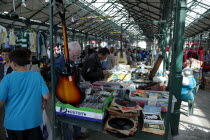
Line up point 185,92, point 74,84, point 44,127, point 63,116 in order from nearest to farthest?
point 74,84, point 63,116, point 44,127, point 185,92

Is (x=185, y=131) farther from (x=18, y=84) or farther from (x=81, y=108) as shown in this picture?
(x=18, y=84)

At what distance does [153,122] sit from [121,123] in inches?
11.8

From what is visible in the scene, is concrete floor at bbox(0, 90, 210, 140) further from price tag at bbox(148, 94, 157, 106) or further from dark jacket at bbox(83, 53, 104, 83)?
price tag at bbox(148, 94, 157, 106)

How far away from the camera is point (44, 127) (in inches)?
87.6

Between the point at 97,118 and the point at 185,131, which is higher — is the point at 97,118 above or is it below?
above

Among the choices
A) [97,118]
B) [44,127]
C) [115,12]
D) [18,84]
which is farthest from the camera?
[115,12]

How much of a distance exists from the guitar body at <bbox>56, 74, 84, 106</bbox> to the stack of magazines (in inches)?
24.9

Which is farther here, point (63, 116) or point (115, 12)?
point (115, 12)

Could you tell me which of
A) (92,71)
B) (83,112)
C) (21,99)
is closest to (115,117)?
(83,112)

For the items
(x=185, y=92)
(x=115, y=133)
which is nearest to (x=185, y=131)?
(x=185, y=92)

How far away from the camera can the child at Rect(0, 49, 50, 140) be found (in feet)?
5.77

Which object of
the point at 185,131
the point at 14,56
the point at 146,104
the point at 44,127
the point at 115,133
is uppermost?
the point at 14,56

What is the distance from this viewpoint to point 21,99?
5.97ft

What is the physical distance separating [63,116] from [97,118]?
14.7 inches
